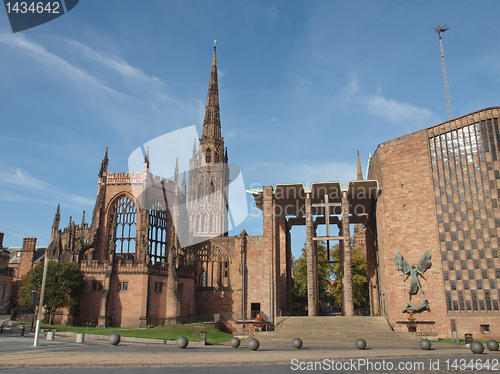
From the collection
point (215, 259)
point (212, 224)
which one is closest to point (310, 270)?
point (215, 259)

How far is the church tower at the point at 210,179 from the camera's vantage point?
7850 centimetres

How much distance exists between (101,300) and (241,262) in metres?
16.6

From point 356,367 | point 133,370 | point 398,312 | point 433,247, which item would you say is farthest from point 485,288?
point 133,370

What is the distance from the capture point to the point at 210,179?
274ft

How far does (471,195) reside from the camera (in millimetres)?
40938

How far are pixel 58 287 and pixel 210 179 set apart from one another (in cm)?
4631

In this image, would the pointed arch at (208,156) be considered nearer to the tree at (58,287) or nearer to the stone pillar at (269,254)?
the stone pillar at (269,254)

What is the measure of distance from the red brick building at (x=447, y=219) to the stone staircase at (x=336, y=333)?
442cm

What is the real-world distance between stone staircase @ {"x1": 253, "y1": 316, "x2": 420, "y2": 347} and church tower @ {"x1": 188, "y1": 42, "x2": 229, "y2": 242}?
35.1 metres

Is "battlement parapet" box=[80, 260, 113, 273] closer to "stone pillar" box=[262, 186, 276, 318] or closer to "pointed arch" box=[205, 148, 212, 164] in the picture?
"stone pillar" box=[262, 186, 276, 318]

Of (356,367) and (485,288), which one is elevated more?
(485,288)

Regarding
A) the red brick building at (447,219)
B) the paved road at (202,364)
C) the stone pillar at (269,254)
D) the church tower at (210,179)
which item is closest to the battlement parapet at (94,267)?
the stone pillar at (269,254)

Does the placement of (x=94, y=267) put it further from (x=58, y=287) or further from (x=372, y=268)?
(x=372, y=268)

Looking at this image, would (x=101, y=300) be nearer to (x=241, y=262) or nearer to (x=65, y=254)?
(x=65, y=254)
